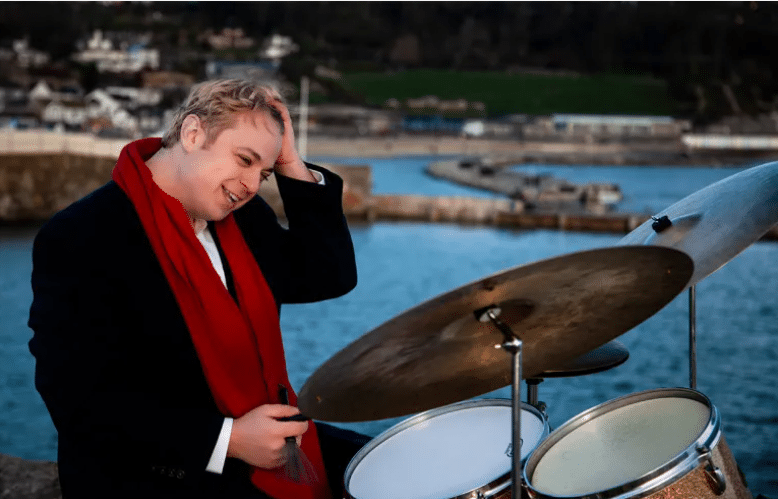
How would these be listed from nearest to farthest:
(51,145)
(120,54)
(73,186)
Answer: (73,186) < (51,145) < (120,54)

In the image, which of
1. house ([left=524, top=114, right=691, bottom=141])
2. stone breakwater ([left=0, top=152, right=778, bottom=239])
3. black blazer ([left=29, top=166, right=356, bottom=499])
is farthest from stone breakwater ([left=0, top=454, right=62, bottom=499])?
house ([left=524, top=114, right=691, bottom=141])

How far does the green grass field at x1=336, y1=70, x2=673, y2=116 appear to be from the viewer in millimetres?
73312

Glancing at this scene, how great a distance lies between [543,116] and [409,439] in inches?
2762

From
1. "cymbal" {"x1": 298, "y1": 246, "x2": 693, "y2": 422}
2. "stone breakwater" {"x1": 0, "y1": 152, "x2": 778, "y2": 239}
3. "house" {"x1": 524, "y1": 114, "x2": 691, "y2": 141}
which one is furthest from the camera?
"house" {"x1": 524, "y1": 114, "x2": 691, "y2": 141}

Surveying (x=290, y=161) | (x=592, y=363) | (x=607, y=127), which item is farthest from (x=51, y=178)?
(x=607, y=127)

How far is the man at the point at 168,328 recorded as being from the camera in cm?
171

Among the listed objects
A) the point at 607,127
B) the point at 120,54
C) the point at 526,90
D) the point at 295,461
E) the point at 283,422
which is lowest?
the point at 607,127

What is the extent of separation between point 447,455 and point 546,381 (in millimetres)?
4975

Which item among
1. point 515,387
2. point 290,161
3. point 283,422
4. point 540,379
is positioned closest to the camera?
point 515,387

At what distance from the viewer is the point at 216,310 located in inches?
71.1

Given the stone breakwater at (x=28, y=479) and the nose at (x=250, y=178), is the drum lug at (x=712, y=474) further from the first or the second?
the stone breakwater at (x=28, y=479)

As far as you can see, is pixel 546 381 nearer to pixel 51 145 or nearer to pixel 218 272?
pixel 218 272

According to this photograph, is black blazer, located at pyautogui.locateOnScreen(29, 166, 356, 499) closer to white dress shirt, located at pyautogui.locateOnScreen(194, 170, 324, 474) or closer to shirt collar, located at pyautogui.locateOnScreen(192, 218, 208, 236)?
white dress shirt, located at pyautogui.locateOnScreen(194, 170, 324, 474)

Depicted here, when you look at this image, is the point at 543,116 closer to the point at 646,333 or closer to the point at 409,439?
the point at 646,333
